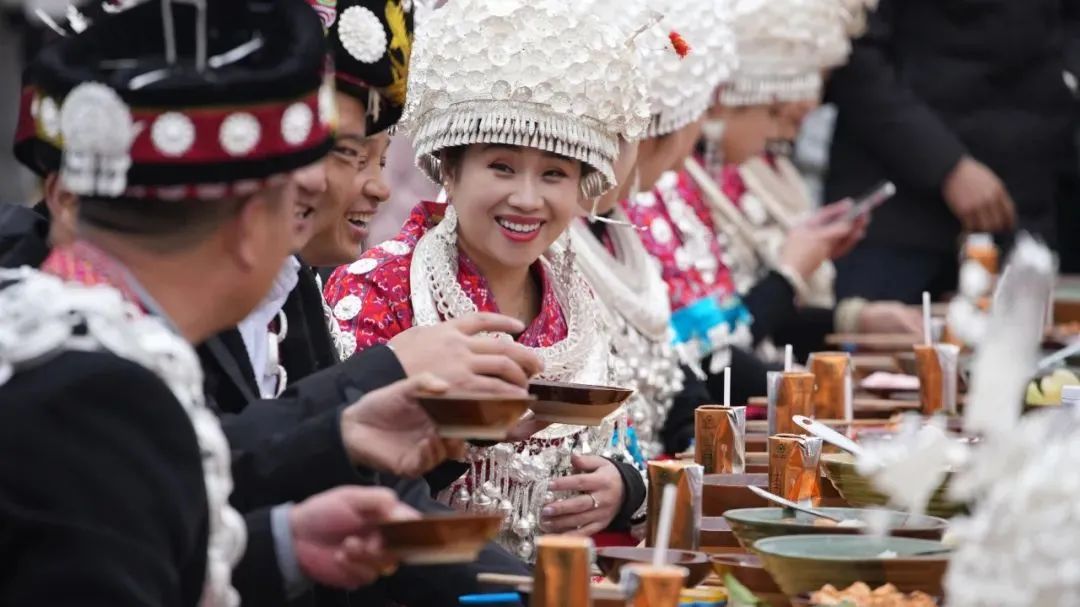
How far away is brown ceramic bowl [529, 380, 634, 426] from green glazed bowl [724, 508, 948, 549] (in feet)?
1.14

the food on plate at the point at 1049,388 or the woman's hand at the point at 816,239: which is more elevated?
the woman's hand at the point at 816,239

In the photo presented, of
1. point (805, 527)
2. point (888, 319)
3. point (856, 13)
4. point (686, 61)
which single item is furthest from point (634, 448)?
point (856, 13)

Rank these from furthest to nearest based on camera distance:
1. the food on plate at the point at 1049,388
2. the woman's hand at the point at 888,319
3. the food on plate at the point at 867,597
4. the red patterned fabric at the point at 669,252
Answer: the woman's hand at the point at 888,319
the red patterned fabric at the point at 669,252
the food on plate at the point at 1049,388
the food on plate at the point at 867,597

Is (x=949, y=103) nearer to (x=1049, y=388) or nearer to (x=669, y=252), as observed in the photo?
(x=669, y=252)

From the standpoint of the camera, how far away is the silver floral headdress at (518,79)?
11.5 feet

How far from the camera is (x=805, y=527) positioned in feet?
8.16

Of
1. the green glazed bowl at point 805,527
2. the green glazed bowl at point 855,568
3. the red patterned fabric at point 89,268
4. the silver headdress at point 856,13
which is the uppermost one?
the silver headdress at point 856,13

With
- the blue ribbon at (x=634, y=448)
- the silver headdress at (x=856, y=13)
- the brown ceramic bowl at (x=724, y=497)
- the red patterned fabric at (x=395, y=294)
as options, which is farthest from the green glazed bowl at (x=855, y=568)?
the silver headdress at (x=856, y=13)

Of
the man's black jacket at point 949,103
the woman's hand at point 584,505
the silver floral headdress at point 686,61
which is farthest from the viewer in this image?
the man's black jacket at point 949,103

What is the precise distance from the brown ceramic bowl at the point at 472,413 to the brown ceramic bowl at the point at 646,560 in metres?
0.26

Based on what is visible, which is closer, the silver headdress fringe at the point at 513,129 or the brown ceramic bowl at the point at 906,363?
the silver headdress fringe at the point at 513,129

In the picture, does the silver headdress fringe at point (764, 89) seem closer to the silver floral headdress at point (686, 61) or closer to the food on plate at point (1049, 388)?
the silver floral headdress at point (686, 61)

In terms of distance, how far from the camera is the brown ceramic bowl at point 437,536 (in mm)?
2014

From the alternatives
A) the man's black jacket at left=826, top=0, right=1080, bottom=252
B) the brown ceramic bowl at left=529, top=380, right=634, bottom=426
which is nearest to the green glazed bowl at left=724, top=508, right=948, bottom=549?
the brown ceramic bowl at left=529, top=380, right=634, bottom=426
